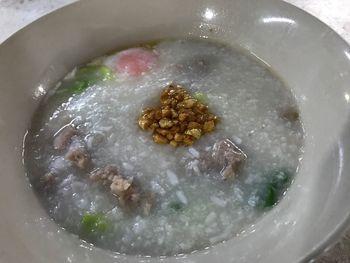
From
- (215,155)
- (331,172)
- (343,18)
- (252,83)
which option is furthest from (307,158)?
(343,18)

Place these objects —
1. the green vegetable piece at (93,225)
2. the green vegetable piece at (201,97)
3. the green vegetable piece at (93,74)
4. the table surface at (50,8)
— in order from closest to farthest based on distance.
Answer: the green vegetable piece at (93,225) < the green vegetable piece at (201,97) < the green vegetable piece at (93,74) < the table surface at (50,8)

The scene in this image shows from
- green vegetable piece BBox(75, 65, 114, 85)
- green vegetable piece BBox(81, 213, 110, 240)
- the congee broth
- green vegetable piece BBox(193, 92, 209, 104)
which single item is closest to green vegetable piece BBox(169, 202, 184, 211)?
the congee broth

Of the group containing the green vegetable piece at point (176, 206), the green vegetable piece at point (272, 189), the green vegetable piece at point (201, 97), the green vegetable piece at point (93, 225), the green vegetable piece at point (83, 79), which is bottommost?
the green vegetable piece at point (272, 189)

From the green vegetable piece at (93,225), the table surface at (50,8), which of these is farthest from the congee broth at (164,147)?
the table surface at (50,8)

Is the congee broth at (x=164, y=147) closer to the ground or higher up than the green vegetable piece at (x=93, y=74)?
closer to the ground

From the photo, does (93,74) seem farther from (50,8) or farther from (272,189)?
(272,189)

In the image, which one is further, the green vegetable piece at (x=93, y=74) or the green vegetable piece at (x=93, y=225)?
the green vegetable piece at (x=93, y=74)

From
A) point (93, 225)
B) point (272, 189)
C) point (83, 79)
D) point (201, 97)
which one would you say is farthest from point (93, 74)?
point (272, 189)

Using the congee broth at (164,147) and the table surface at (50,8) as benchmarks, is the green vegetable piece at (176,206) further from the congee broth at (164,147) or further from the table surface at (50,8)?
the table surface at (50,8)
